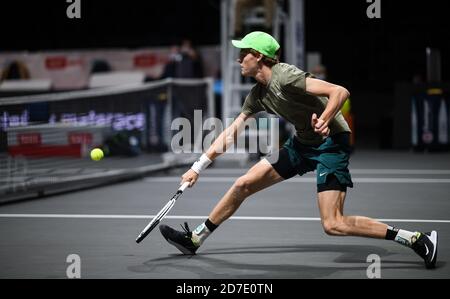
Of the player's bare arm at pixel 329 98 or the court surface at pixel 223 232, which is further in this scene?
the court surface at pixel 223 232

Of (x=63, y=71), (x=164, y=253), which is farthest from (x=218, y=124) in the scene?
(x=164, y=253)

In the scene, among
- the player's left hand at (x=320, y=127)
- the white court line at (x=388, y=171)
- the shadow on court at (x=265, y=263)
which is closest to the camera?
the player's left hand at (x=320, y=127)

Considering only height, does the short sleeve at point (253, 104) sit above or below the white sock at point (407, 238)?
above

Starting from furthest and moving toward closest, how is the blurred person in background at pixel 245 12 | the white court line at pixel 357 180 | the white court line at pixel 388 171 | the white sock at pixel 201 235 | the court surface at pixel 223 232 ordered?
the blurred person in background at pixel 245 12 < the white court line at pixel 388 171 < the white court line at pixel 357 180 < the white sock at pixel 201 235 < the court surface at pixel 223 232

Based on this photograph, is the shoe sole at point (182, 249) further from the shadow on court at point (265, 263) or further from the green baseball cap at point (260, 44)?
the green baseball cap at point (260, 44)

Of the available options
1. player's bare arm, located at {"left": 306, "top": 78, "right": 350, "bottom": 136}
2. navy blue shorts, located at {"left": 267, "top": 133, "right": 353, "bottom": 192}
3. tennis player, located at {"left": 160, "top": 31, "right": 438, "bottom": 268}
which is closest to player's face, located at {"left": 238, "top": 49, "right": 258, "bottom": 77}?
tennis player, located at {"left": 160, "top": 31, "right": 438, "bottom": 268}

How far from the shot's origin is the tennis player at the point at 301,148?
766 cm

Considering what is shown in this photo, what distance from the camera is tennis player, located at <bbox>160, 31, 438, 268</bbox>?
7656 millimetres

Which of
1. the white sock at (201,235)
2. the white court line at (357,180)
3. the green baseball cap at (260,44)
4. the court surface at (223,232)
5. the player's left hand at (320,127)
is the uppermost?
the green baseball cap at (260,44)

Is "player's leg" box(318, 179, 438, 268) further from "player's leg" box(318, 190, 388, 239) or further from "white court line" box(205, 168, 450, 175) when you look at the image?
"white court line" box(205, 168, 450, 175)

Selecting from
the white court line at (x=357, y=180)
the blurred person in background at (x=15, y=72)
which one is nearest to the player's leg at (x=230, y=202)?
the white court line at (x=357, y=180)

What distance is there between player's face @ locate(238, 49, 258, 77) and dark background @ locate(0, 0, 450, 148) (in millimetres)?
20093

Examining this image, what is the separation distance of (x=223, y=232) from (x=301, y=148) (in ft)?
6.53

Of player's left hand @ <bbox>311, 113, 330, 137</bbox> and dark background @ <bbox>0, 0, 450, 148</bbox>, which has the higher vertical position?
dark background @ <bbox>0, 0, 450, 148</bbox>
